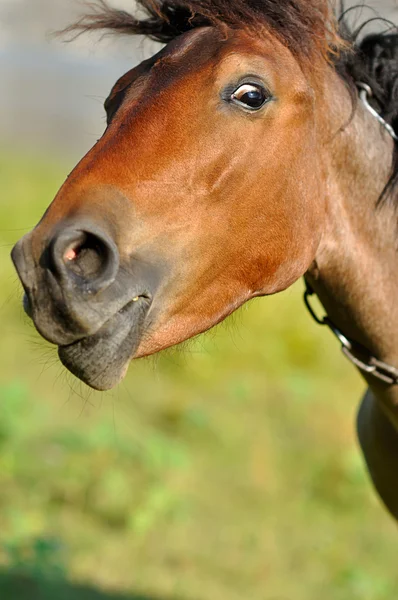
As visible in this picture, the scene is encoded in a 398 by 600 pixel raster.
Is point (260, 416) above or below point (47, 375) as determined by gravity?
above

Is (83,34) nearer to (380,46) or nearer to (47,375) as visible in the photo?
(380,46)

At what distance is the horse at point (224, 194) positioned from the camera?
242cm

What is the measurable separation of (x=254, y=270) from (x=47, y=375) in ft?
18.4

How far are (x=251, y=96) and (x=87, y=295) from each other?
0.85 metres

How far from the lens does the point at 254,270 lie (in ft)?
9.32

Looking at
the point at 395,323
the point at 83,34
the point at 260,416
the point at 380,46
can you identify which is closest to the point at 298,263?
the point at 395,323

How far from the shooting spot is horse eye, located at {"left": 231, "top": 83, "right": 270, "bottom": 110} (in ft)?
8.72

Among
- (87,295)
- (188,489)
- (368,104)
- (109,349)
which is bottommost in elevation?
(188,489)

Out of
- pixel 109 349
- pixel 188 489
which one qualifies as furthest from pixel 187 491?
pixel 109 349

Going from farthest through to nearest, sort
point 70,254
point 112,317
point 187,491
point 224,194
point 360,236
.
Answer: point 187,491 → point 360,236 → point 224,194 → point 112,317 → point 70,254

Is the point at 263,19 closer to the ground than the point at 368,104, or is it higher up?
higher up

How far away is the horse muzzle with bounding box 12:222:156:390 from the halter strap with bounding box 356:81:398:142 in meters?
1.15

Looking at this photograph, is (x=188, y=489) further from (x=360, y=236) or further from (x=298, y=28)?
(x=298, y=28)

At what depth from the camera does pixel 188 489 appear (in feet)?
20.8
